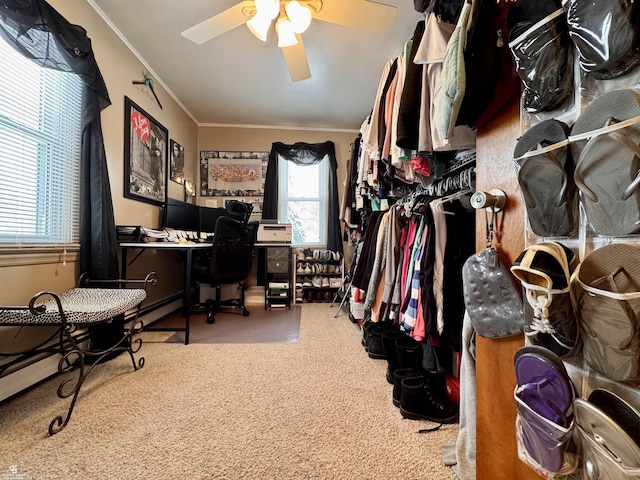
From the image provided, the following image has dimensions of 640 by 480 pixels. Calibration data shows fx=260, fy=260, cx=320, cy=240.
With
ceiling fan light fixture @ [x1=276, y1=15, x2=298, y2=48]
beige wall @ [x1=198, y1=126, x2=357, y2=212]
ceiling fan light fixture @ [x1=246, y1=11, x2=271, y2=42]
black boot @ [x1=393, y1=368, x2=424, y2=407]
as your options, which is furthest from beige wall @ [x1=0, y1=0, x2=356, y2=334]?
black boot @ [x1=393, y1=368, x2=424, y2=407]

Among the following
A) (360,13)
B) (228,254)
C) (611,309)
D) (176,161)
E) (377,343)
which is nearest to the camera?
(611,309)

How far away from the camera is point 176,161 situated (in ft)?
9.86

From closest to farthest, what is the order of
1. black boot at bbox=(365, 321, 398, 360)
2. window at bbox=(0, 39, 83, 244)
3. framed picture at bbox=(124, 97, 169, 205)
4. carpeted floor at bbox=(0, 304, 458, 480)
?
carpeted floor at bbox=(0, 304, 458, 480), window at bbox=(0, 39, 83, 244), black boot at bbox=(365, 321, 398, 360), framed picture at bbox=(124, 97, 169, 205)

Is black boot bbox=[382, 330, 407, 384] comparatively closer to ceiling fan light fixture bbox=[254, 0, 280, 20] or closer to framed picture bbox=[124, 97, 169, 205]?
ceiling fan light fixture bbox=[254, 0, 280, 20]

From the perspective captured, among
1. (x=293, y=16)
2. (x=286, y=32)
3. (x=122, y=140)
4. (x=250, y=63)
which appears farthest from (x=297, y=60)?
(x=122, y=140)

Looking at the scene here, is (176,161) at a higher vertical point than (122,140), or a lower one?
higher

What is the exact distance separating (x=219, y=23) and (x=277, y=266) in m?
2.26

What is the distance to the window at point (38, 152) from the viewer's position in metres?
1.32

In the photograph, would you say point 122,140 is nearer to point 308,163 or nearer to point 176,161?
point 176,161

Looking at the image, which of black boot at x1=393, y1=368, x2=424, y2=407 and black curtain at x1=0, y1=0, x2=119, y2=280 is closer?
black boot at x1=393, y1=368, x2=424, y2=407

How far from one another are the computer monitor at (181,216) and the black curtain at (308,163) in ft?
2.88

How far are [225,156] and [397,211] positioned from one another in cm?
295

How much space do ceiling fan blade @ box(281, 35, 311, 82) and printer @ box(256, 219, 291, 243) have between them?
5.30 feet

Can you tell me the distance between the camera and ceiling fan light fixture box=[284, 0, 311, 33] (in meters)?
1.47
